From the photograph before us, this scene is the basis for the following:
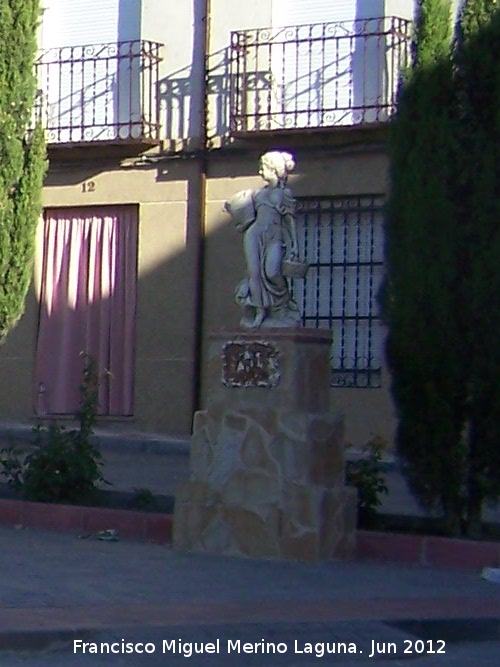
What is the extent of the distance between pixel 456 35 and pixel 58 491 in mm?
4792

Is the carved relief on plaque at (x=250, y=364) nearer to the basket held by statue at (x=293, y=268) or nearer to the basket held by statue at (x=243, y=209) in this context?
the basket held by statue at (x=293, y=268)

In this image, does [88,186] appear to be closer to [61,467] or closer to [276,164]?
[61,467]

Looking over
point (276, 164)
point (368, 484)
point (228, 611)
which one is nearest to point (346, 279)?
point (368, 484)

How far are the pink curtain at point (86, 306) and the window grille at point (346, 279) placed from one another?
2.20m

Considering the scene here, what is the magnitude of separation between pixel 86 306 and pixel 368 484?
302 inches

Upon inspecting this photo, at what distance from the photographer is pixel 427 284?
11.1 meters

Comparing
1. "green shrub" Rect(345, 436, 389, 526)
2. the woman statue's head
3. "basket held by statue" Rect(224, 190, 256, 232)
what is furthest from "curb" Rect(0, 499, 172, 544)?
the woman statue's head

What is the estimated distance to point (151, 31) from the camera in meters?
18.1

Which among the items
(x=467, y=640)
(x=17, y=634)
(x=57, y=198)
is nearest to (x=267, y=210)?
(x=467, y=640)

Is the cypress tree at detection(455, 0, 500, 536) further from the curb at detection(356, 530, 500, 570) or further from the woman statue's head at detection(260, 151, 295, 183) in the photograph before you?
the woman statue's head at detection(260, 151, 295, 183)

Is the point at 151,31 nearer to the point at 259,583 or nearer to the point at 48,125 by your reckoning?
the point at 48,125

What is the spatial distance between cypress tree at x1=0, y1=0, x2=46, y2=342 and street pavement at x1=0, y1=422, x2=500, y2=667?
3.65 m

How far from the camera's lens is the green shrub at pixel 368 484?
1161 centimetres

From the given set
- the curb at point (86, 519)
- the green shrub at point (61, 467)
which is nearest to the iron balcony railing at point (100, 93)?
the green shrub at point (61, 467)
